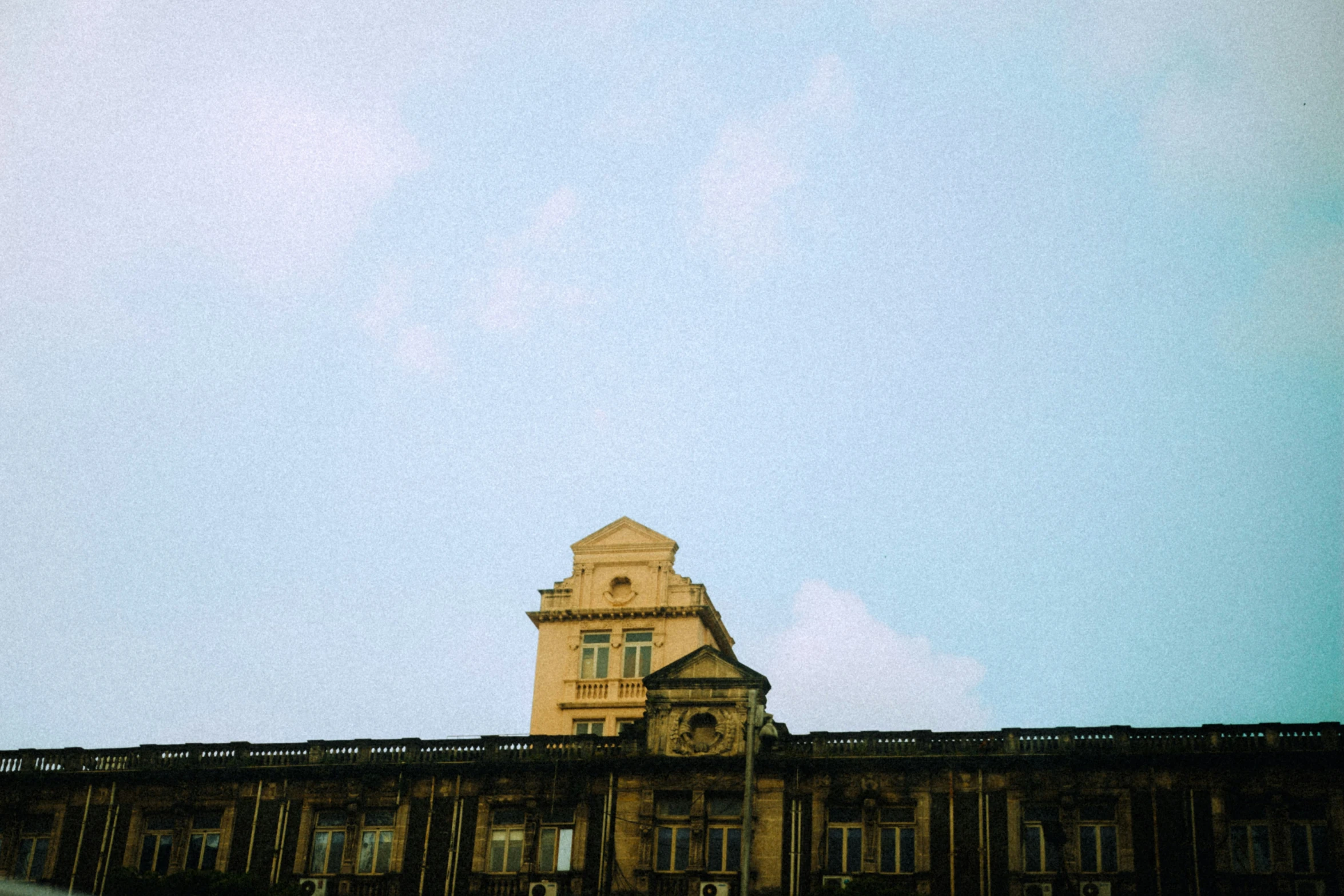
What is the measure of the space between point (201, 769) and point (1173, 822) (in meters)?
31.0

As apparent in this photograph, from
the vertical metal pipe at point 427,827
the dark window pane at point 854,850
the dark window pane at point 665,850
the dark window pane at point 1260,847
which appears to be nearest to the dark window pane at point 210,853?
the vertical metal pipe at point 427,827

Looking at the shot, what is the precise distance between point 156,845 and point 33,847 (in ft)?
14.2

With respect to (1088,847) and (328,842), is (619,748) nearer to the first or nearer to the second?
(328,842)

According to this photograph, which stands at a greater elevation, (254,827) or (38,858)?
(254,827)

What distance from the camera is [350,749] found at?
2034 inches

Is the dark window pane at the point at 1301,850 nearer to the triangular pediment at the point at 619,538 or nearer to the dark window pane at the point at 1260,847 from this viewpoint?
the dark window pane at the point at 1260,847

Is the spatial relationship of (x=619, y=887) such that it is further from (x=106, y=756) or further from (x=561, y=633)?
(x=106, y=756)

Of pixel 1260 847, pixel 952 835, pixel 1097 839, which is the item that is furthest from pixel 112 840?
pixel 1260 847

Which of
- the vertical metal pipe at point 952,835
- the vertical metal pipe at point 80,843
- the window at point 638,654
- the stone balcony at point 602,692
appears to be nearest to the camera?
the vertical metal pipe at point 952,835

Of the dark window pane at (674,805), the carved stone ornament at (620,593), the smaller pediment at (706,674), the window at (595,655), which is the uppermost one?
the carved stone ornament at (620,593)

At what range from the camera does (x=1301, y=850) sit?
146 ft

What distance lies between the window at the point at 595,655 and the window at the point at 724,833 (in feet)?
35.0

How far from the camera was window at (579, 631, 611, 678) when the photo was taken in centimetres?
5866

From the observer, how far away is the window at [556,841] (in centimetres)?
4884
